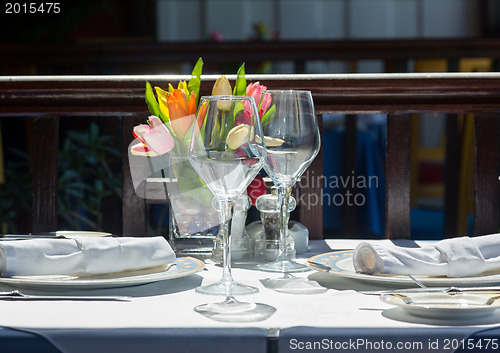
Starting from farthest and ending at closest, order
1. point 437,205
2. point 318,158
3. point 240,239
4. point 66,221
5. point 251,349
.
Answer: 1. point 437,205
2. point 66,221
3. point 318,158
4. point 240,239
5. point 251,349

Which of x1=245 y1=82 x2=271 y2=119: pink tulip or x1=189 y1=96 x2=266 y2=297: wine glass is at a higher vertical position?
x1=245 y1=82 x2=271 y2=119: pink tulip

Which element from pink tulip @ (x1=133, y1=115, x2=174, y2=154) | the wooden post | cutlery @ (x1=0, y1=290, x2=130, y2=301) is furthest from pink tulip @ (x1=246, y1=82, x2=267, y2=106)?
the wooden post

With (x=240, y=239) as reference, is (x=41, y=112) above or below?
above

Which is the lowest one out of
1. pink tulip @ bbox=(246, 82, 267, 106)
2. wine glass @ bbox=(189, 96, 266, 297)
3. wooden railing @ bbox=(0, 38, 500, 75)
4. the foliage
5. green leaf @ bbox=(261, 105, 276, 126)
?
the foliage

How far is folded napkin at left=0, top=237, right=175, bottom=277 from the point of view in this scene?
71 centimetres

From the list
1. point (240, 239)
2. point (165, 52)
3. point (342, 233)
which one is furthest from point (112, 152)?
point (240, 239)

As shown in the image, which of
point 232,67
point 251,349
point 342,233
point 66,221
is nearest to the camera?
point 251,349

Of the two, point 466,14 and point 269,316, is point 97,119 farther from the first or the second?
point 466,14

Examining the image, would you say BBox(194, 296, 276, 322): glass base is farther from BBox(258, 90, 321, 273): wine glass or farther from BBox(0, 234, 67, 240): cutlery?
BBox(0, 234, 67, 240): cutlery

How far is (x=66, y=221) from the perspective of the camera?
2553mm

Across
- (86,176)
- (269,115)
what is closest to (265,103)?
(269,115)

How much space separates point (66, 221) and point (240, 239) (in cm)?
178

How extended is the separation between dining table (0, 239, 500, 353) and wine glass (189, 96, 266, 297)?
96mm

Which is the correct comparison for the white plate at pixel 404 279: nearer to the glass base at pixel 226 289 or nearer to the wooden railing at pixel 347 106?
the glass base at pixel 226 289
